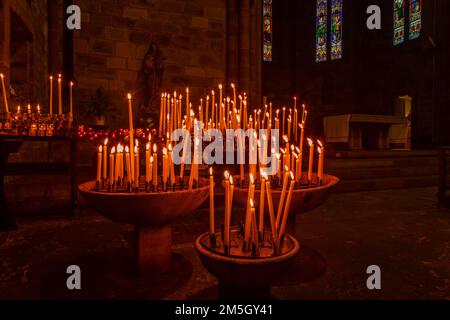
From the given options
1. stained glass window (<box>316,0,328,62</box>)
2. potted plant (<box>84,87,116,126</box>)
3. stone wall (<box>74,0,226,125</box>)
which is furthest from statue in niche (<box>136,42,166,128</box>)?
stained glass window (<box>316,0,328,62</box>)

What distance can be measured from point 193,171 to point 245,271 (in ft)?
2.89

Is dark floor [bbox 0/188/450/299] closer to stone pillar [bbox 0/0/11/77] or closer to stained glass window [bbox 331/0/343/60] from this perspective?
stone pillar [bbox 0/0/11/77]

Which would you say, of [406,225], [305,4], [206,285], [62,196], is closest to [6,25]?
[62,196]

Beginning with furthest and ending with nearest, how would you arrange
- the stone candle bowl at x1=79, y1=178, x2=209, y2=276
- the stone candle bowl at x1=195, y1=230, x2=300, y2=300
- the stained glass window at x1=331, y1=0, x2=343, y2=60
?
the stained glass window at x1=331, y1=0, x2=343, y2=60, the stone candle bowl at x1=79, y1=178, x2=209, y2=276, the stone candle bowl at x1=195, y1=230, x2=300, y2=300

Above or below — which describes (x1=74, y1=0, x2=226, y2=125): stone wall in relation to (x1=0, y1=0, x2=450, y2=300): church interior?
above

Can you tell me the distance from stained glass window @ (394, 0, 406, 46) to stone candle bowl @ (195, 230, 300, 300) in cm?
1924

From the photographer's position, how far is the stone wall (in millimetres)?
8148

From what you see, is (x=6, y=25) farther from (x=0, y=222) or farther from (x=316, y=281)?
(x=316, y=281)

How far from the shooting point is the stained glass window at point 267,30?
67.8 ft

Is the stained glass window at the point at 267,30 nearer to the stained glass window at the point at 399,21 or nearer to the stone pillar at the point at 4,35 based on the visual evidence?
the stained glass window at the point at 399,21

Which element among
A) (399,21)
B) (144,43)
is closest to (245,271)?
(144,43)

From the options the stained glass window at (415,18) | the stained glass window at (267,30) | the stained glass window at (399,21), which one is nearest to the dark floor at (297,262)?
the stained glass window at (415,18)

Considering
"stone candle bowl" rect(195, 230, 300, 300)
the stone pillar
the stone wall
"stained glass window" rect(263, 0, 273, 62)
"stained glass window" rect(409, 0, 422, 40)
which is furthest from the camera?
"stained glass window" rect(263, 0, 273, 62)

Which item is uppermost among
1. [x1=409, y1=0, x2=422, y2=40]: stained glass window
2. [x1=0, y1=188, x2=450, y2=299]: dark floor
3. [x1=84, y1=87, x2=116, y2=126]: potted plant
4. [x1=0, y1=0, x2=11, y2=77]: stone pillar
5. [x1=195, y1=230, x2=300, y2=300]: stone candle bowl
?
[x1=409, y1=0, x2=422, y2=40]: stained glass window
